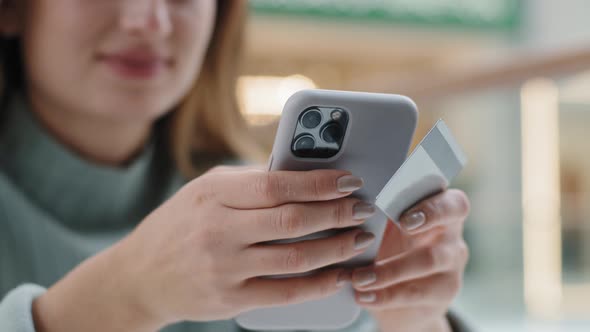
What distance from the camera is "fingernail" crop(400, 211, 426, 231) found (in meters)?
0.50

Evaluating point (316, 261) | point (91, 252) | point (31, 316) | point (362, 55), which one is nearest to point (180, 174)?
point (91, 252)

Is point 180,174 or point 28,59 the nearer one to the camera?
point 28,59

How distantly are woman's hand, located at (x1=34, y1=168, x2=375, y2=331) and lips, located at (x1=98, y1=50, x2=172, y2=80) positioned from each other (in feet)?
1.05

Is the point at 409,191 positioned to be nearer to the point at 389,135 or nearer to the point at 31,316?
the point at 389,135

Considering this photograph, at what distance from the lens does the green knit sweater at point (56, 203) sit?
2.69 ft

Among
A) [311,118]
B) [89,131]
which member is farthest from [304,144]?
[89,131]

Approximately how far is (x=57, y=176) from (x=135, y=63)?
0.22 metres

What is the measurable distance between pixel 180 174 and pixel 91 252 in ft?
0.71

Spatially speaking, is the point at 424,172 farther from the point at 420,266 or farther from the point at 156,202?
Answer: the point at 156,202

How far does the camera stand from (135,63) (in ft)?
2.60

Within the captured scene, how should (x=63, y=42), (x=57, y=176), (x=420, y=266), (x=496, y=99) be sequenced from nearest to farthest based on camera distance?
1. (x=420, y=266)
2. (x=63, y=42)
3. (x=57, y=176)
4. (x=496, y=99)

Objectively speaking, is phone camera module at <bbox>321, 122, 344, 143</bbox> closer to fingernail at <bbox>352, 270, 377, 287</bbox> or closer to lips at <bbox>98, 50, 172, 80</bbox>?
fingernail at <bbox>352, 270, 377, 287</bbox>

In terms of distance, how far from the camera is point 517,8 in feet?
13.4

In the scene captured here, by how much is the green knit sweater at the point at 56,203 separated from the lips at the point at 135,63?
181mm
